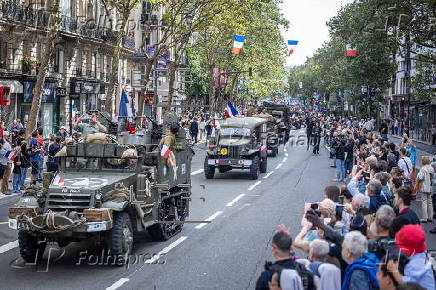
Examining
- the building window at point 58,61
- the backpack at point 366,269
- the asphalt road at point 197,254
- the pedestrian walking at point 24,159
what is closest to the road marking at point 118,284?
the asphalt road at point 197,254

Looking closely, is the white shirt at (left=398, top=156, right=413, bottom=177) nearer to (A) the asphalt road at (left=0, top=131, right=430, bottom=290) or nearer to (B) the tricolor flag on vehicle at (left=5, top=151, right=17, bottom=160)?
(A) the asphalt road at (left=0, top=131, right=430, bottom=290)

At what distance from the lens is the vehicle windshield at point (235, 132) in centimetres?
2908

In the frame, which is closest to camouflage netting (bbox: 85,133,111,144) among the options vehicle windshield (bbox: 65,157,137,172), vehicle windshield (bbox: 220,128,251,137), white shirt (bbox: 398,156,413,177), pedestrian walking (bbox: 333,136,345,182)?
vehicle windshield (bbox: 65,157,137,172)

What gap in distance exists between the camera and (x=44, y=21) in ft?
139

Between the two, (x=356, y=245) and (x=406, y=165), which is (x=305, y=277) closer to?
(x=356, y=245)

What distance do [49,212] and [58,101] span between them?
37.3 m

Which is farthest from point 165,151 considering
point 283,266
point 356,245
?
point 283,266

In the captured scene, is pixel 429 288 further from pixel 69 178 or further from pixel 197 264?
pixel 69 178

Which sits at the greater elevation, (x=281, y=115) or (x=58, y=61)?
(x=58, y=61)

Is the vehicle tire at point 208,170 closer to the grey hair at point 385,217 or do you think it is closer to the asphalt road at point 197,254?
the asphalt road at point 197,254

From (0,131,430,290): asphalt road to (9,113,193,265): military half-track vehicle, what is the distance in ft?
1.50

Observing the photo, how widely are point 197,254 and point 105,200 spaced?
237cm

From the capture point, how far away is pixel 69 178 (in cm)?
1379

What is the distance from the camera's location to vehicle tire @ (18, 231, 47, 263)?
1306 centimetres
